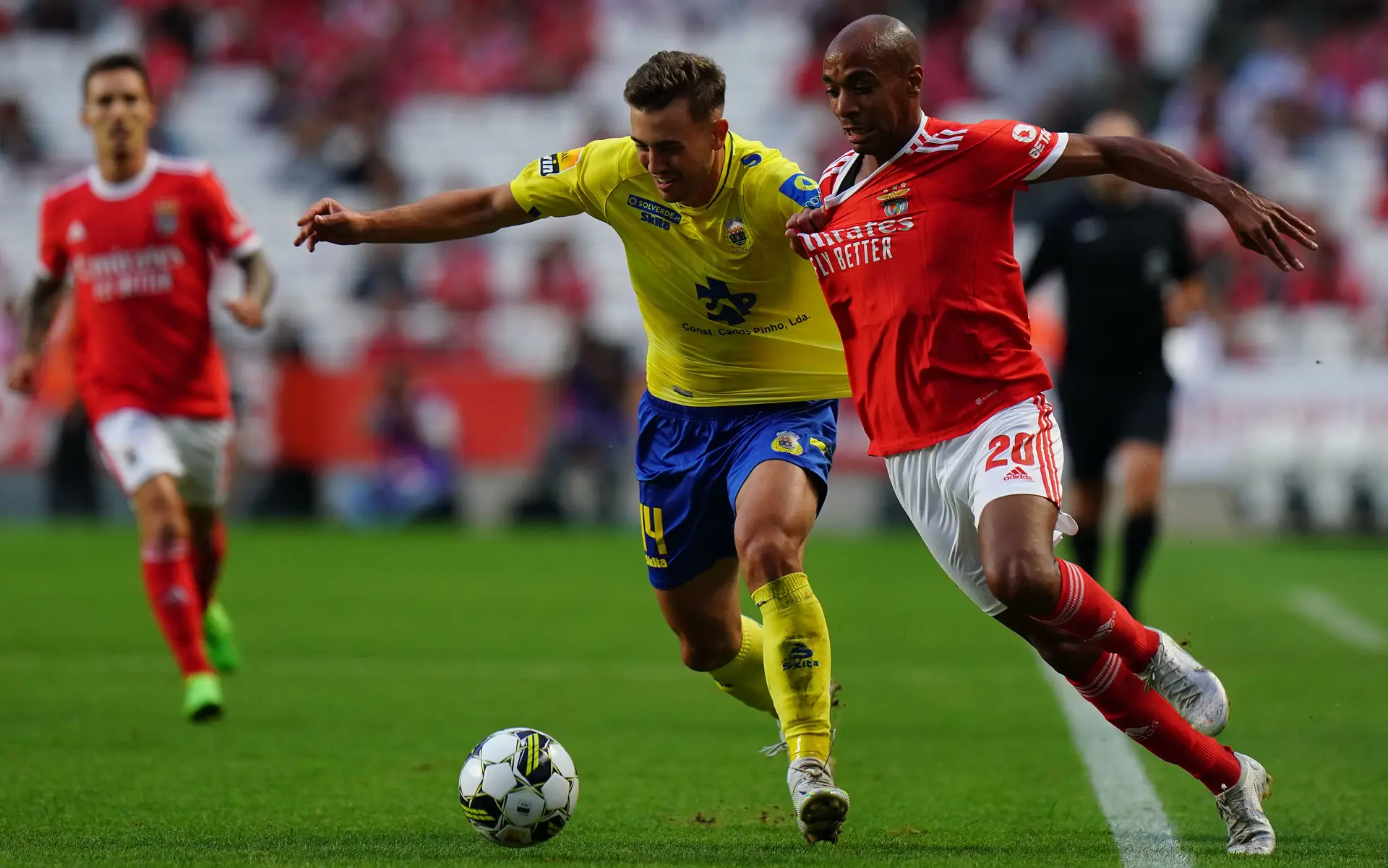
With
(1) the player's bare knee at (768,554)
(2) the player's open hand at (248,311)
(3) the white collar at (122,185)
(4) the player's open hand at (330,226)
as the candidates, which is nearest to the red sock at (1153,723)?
→ (1) the player's bare knee at (768,554)

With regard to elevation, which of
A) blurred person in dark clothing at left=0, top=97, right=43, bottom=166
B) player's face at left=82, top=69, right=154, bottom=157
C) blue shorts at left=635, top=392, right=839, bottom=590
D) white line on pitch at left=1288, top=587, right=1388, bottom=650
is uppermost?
blurred person in dark clothing at left=0, top=97, right=43, bottom=166

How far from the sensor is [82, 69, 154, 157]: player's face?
26.6 feet

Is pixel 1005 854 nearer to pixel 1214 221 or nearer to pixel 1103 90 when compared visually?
pixel 1214 221

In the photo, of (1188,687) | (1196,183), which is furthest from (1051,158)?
(1188,687)

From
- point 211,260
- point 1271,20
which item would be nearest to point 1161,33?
point 1271,20

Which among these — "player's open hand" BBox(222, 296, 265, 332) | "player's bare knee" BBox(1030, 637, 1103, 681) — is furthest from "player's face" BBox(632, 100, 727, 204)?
"player's open hand" BBox(222, 296, 265, 332)

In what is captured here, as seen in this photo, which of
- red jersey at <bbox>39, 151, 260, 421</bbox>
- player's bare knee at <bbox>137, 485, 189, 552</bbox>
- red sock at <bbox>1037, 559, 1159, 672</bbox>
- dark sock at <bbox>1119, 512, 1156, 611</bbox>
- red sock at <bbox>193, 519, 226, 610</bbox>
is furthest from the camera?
dark sock at <bbox>1119, 512, 1156, 611</bbox>

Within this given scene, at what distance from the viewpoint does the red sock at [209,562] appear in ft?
28.6

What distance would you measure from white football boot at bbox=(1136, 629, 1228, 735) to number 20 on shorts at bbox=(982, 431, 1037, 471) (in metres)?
0.64

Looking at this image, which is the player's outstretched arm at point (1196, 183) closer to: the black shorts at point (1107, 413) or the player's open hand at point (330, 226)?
the player's open hand at point (330, 226)

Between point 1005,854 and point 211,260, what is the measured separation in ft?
16.7

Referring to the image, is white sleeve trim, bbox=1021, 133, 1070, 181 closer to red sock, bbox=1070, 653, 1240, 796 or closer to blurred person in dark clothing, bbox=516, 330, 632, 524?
red sock, bbox=1070, 653, 1240, 796

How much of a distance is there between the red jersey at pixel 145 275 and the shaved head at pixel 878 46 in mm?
4083

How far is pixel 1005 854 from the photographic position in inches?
194
